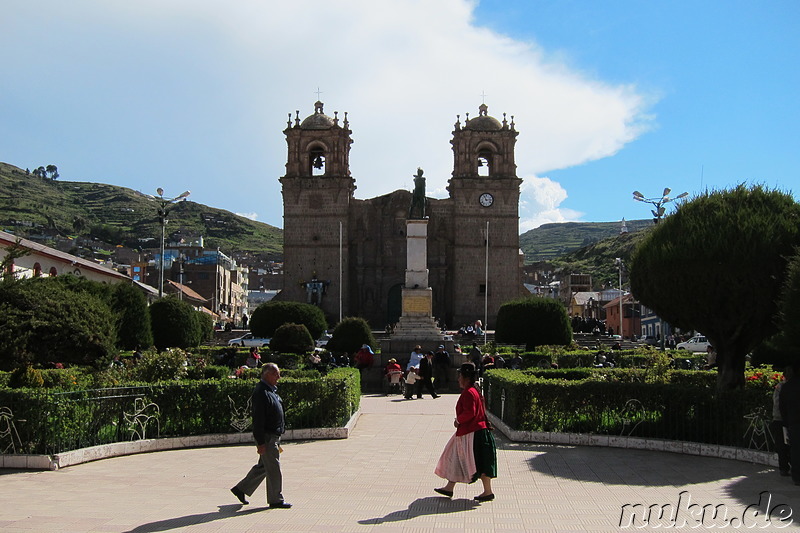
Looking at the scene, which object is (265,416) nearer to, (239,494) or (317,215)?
(239,494)

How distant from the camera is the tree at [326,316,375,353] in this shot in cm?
3100

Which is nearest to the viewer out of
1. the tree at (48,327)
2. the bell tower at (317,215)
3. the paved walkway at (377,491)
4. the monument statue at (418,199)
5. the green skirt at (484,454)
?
the paved walkway at (377,491)

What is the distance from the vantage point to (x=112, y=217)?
16012cm

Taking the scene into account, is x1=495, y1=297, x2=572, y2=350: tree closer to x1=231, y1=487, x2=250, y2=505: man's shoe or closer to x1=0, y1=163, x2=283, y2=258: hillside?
x1=231, y1=487, x2=250, y2=505: man's shoe

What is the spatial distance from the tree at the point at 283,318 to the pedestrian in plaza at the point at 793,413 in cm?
3058

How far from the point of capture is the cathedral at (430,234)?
187ft

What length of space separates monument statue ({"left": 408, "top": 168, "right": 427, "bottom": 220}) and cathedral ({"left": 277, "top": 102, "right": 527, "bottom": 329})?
781 inches

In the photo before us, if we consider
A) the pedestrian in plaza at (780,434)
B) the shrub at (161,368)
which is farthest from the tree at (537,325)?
the pedestrian in plaza at (780,434)

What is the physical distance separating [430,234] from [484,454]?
49499 mm

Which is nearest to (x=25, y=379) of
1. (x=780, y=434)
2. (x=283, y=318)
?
(x=780, y=434)

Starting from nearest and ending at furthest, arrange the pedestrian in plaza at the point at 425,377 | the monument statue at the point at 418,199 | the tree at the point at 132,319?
the pedestrian in plaza at the point at 425,377
the tree at the point at 132,319
the monument statue at the point at 418,199

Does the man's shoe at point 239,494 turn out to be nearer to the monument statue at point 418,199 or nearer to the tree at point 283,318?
the monument statue at point 418,199

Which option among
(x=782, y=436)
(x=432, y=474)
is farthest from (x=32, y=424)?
(x=782, y=436)

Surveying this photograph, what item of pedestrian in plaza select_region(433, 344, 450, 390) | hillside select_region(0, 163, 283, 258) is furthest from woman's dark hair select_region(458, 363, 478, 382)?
hillside select_region(0, 163, 283, 258)
